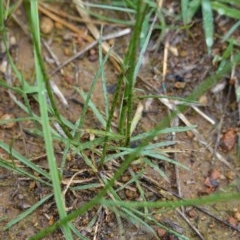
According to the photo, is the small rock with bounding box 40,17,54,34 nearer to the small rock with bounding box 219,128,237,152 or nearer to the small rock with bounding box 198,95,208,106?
the small rock with bounding box 198,95,208,106

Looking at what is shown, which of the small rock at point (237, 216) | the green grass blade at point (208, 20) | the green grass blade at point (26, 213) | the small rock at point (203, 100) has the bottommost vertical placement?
the small rock at point (237, 216)

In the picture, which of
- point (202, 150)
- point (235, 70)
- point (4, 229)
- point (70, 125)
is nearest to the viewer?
point (4, 229)

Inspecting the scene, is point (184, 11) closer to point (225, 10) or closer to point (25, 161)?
point (225, 10)

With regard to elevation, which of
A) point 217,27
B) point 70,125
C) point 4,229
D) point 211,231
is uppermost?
point 217,27

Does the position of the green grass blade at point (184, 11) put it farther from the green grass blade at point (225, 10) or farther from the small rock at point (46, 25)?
the small rock at point (46, 25)

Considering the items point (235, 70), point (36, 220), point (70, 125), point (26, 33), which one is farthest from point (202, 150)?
point (26, 33)

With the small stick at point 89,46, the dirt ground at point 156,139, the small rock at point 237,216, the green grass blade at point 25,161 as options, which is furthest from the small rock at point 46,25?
the small rock at point 237,216

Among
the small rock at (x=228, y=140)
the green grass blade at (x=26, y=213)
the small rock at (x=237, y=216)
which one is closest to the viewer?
the green grass blade at (x=26, y=213)

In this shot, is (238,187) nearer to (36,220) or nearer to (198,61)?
(198,61)
